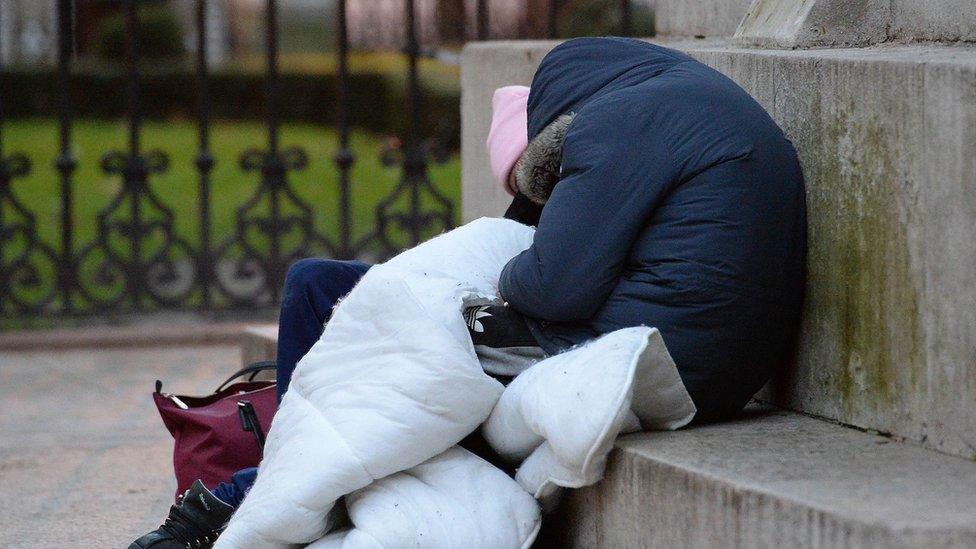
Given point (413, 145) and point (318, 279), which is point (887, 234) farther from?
point (413, 145)

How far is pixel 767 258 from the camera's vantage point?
2.88 metres

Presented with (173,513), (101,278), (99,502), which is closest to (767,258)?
(173,513)

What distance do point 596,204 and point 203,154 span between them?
13.6 feet

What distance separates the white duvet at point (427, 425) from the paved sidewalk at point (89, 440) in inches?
34.6

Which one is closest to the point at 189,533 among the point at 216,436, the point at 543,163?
the point at 216,436

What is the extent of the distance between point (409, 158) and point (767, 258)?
4.03 metres

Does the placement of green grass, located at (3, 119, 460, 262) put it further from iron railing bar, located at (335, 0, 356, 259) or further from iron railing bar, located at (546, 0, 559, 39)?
iron railing bar, located at (546, 0, 559, 39)

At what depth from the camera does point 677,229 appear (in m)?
2.82

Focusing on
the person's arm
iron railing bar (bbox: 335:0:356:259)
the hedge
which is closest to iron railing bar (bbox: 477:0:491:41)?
iron railing bar (bbox: 335:0:356:259)

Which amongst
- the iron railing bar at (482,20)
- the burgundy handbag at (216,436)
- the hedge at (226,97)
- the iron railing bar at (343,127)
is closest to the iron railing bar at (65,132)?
the iron railing bar at (343,127)

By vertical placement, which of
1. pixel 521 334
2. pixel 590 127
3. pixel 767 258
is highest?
pixel 590 127

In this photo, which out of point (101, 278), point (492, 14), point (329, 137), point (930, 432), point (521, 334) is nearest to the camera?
point (930, 432)

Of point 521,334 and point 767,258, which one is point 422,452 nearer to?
point 521,334

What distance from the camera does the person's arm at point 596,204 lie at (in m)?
2.78
